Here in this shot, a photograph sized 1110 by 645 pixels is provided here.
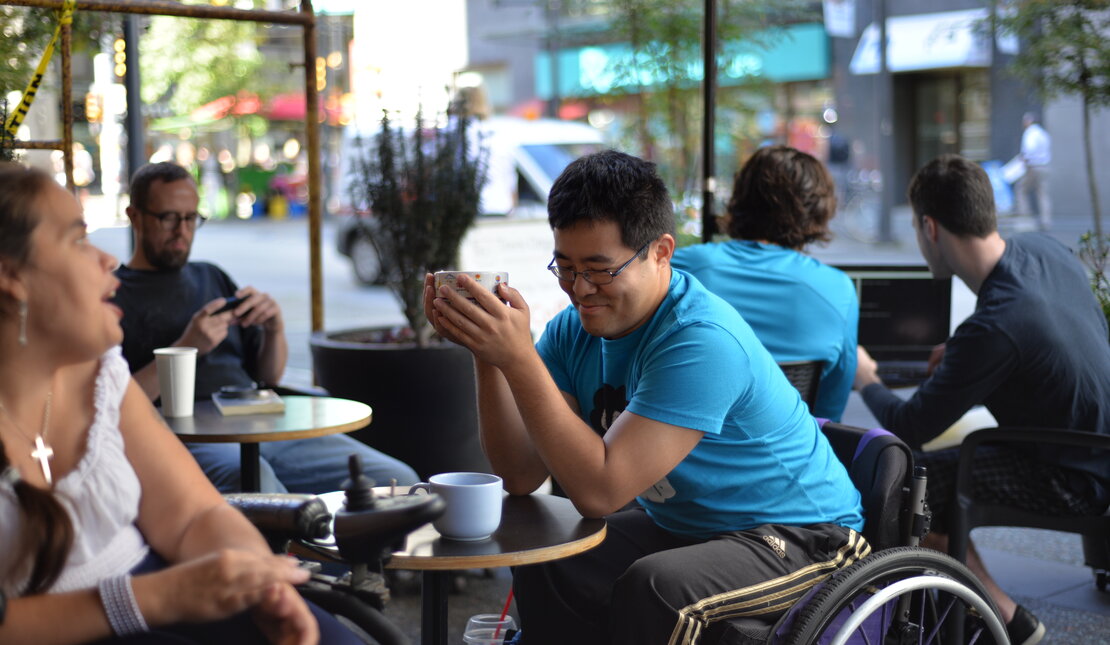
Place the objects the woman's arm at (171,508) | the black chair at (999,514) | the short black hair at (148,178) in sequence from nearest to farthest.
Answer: the woman's arm at (171,508)
the black chair at (999,514)
the short black hair at (148,178)

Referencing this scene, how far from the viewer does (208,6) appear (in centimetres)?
420

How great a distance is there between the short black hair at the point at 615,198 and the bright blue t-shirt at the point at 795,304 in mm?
1219

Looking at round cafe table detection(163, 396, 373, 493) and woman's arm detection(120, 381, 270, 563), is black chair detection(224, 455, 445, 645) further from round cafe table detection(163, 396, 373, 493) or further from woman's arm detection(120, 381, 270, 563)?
round cafe table detection(163, 396, 373, 493)

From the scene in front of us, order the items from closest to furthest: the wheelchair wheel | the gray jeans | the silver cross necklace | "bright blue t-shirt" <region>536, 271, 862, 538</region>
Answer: the silver cross necklace → the wheelchair wheel → "bright blue t-shirt" <region>536, 271, 862, 538</region> → the gray jeans

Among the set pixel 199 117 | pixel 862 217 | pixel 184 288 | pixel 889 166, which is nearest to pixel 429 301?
pixel 184 288

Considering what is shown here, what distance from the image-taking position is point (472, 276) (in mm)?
2098

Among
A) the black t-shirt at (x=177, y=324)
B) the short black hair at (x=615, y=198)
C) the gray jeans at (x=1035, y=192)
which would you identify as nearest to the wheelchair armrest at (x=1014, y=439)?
the short black hair at (x=615, y=198)

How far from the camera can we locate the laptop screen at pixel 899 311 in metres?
4.21

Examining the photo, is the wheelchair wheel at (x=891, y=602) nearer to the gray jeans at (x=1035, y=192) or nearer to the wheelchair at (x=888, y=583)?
the wheelchair at (x=888, y=583)

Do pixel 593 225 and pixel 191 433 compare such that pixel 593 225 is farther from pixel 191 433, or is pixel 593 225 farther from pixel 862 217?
pixel 862 217

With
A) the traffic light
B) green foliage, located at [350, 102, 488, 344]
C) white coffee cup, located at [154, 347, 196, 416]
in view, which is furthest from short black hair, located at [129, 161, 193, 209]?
the traffic light

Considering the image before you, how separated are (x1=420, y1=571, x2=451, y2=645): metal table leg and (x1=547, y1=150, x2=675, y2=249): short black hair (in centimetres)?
72

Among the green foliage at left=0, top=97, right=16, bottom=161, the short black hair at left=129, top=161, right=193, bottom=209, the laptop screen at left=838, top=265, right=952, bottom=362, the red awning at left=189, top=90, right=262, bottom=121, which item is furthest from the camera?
the red awning at left=189, top=90, right=262, bottom=121

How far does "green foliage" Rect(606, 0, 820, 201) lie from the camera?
279 inches
